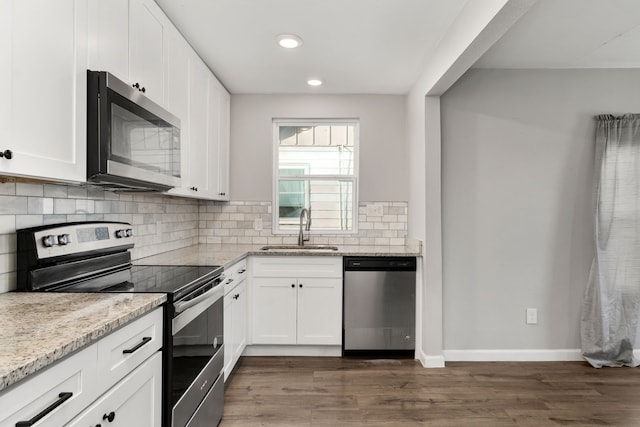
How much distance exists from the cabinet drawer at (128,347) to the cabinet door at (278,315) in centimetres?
180

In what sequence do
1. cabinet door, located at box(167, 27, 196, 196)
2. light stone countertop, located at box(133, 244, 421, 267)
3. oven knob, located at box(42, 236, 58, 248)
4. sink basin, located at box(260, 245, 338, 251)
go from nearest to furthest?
oven knob, located at box(42, 236, 58, 248)
cabinet door, located at box(167, 27, 196, 196)
light stone countertop, located at box(133, 244, 421, 267)
sink basin, located at box(260, 245, 338, 251)

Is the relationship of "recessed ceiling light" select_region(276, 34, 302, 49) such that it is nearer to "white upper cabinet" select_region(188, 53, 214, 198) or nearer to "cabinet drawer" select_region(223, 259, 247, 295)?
"white upper cabinet" select_region(188, 53, 214, 198)

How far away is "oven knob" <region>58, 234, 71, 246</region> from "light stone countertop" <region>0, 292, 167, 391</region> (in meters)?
0.25

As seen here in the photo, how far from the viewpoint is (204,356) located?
6.16 ft

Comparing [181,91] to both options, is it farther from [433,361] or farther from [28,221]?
[433,361]

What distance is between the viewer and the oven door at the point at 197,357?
154 centimetres

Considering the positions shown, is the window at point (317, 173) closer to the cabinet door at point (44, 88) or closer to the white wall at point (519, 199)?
A: the white wall at point (519, 199)

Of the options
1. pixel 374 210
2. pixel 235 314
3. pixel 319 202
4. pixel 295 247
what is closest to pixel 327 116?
pixel 319 202

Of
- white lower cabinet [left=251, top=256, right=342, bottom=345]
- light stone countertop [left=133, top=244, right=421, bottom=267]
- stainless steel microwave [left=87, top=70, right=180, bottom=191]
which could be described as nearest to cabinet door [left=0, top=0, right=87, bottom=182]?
stainless steel microwave [left=87, top=70, right=180, bottom=191]

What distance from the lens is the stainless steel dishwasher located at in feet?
10.5

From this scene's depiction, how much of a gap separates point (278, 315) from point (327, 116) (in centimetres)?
198

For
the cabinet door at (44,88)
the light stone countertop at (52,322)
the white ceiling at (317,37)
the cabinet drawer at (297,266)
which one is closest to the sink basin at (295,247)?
the cabinet drawer at (297,266)

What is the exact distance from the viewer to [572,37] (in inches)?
103

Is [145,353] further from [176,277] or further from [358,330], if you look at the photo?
[358,330]
